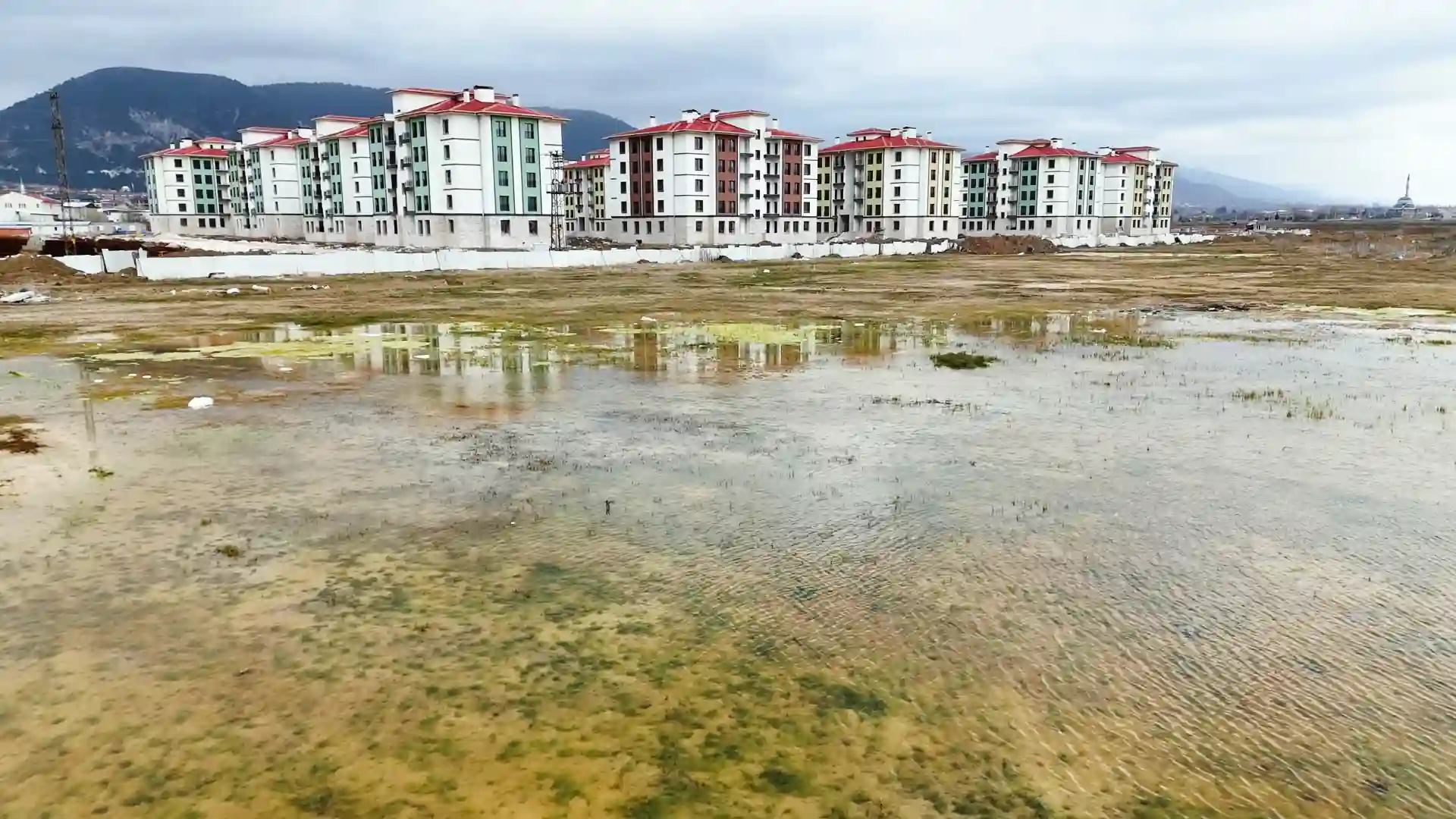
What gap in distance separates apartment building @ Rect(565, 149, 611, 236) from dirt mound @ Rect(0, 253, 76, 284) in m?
81.4

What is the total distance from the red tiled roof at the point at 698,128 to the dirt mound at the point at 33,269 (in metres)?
63.5

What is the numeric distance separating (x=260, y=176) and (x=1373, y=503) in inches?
6114

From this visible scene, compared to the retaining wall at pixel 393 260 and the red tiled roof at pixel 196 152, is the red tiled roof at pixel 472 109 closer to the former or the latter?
the retaining wall at pixel 393 260

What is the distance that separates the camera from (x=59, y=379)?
23.7 m

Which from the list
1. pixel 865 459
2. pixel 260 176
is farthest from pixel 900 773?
pixel 260 176

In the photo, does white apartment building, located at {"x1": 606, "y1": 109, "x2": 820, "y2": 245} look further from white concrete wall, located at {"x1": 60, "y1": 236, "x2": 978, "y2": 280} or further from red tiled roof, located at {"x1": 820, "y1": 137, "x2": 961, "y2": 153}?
white concrete wall, located at {"x1": 60, "y1": 236, "x2": 978, "y2": 280}

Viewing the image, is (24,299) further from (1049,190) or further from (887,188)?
(1049,190)

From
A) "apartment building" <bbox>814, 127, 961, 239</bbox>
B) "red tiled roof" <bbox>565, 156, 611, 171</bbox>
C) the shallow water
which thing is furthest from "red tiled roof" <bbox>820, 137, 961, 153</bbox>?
the shallow water

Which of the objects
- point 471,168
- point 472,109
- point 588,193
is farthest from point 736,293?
point 588,193

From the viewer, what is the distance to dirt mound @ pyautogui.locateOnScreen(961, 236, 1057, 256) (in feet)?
379

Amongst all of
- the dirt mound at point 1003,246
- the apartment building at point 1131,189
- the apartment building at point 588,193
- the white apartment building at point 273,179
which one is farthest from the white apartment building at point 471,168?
the apartment building at point 1131,189

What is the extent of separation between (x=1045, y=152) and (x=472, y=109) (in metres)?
93.0

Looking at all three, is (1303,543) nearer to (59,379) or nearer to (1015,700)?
(1015,700)

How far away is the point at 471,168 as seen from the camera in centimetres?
9556
